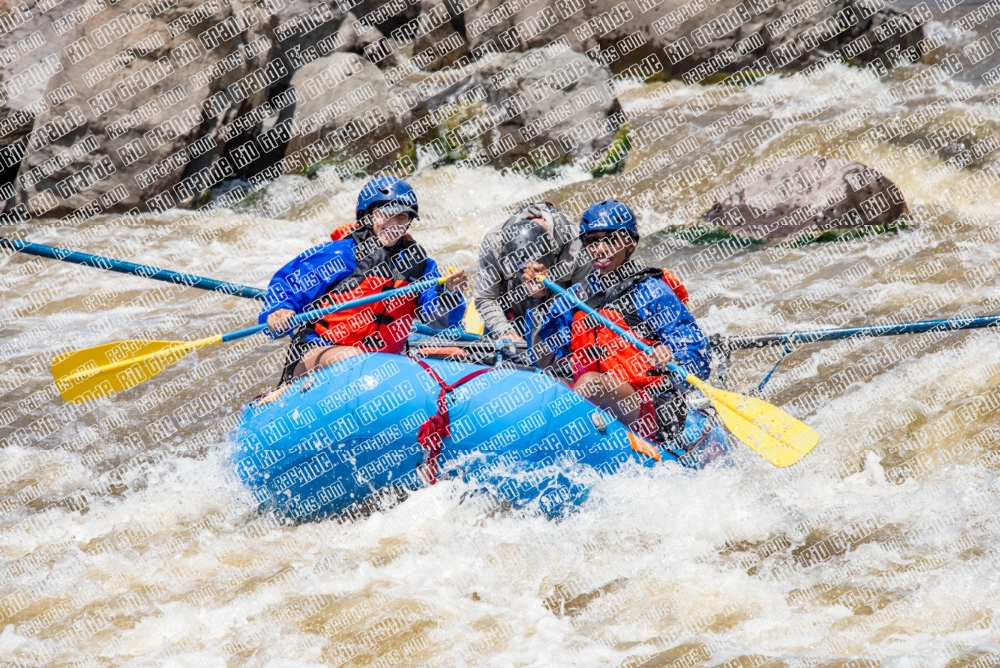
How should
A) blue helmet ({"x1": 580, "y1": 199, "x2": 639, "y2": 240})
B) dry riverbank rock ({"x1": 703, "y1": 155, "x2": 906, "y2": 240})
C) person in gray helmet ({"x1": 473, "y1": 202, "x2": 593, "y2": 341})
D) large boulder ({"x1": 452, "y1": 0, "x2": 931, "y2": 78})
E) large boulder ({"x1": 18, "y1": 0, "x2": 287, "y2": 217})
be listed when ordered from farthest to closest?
1. large boulder ({"x1": 452, "y1": 0, "x2": 931, "y2": 78})
2. large boulder ({"x1": 18, "y1": 0, "x2": 287, "y2": 217})
3. dry riverbank rock ({"x1": 703, "y1": 155, "x2": 906, "y2": 240})
4. person in gray helmet ({"x1": 473, "y1": 202, "x2": 593, "y2": 341})
5. blue helmet ({"x1": 580, "y1": 199, "x2": 639, "y2": 240})

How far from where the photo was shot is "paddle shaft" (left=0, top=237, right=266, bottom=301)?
4141 mm

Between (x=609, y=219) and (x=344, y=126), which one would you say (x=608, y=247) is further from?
(x=344, y=126)

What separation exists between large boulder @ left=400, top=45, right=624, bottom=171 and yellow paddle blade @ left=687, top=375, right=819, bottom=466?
17.3 feet

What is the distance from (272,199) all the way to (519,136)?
230cm

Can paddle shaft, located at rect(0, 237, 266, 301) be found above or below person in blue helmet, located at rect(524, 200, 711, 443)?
above

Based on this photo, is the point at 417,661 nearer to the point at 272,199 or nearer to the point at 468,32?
the point at 272,199

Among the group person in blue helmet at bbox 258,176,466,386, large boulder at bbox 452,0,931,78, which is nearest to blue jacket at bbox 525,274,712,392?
person in blue helmet at bbox 258,176,466,386

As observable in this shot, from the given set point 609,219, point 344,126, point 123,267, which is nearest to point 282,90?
point 344,126

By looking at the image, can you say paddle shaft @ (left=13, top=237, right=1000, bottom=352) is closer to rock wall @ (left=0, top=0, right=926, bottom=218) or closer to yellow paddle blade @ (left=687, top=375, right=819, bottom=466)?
yellow paddle blade @ (left=687, top=375, right=819, bottom=466)

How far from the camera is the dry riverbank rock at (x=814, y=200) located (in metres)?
7.67

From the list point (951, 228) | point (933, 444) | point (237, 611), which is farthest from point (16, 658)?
point (951, 228)

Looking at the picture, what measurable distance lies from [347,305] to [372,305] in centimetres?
18

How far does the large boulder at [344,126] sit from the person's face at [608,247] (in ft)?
17.4

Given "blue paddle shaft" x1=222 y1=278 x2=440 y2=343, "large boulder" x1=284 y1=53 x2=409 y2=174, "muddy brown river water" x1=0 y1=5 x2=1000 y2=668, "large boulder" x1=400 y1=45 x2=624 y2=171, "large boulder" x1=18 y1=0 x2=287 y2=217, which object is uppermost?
"large boulder" x1=18 y1=0 x2=287 y2=217
